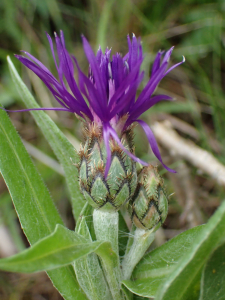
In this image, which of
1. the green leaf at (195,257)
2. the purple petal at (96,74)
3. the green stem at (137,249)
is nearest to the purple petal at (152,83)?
the purple petal at (96,74)

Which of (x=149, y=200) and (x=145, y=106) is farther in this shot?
(x=149, y=200)

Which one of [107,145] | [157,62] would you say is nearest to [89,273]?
[107,145]

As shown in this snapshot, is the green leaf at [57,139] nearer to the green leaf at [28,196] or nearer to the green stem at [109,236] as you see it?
the green leaf at [28,196]

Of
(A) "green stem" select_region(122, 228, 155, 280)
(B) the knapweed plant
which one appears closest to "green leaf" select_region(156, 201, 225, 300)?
(B) the knapweed plant

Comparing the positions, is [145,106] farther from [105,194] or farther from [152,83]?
[105,194]

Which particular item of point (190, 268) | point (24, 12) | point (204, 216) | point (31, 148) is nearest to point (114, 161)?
point (190, 268)

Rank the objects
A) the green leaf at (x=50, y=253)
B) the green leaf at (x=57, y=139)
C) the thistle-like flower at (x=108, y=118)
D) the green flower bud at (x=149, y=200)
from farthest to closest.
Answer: the green leaf at (x=57, y=139), the green flower bud at (x=149, y=200), the thistle-like flower at (x=108, y=118), the green leaf at (x=50, y=253)
